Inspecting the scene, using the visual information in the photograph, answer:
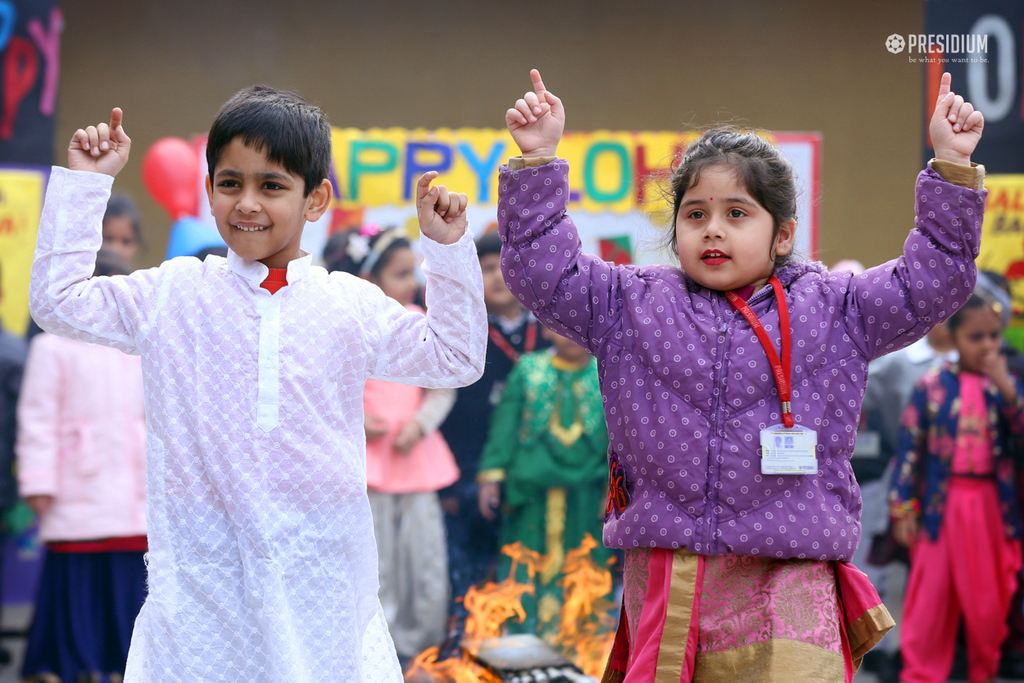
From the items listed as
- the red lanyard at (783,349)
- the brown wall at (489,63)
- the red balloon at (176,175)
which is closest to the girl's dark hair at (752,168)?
the red lanyard at (783,349)

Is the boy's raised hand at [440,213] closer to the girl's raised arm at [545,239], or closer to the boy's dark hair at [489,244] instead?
the girl's raised arm at [545,239]

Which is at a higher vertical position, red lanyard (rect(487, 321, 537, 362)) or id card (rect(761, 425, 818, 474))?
red lanyard (rect(487, 321, 537, 362))

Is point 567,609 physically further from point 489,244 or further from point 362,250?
point 362,250

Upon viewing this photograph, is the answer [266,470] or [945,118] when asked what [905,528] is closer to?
[945,118]

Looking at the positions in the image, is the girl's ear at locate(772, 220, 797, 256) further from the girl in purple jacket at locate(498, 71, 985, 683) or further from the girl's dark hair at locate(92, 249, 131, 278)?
the girl's dark hair at locate(92, 249, 131, 278)

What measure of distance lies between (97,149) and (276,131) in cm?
35

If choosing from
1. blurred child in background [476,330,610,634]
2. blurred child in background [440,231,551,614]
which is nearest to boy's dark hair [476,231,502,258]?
blurred child in background [440,231,551,614]

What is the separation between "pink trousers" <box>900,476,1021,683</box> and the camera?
4551 millimetres

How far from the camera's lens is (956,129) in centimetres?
194

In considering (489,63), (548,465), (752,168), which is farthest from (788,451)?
(489,63)

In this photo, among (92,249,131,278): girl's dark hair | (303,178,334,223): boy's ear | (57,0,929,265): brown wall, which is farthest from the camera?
(57,0,929,265): brown wall

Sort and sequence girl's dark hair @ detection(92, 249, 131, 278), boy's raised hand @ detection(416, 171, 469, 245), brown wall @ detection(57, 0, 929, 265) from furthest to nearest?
brown wall @ detection(57, 0, 929, 265)
girl's dark hair @ detection(92, 249, 131, 278)
boy's raised hand @ detection(416, 171, 469, 245)

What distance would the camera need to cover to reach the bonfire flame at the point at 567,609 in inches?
166

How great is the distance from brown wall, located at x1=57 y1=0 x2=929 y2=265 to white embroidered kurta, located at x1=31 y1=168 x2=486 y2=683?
4.02 meters
